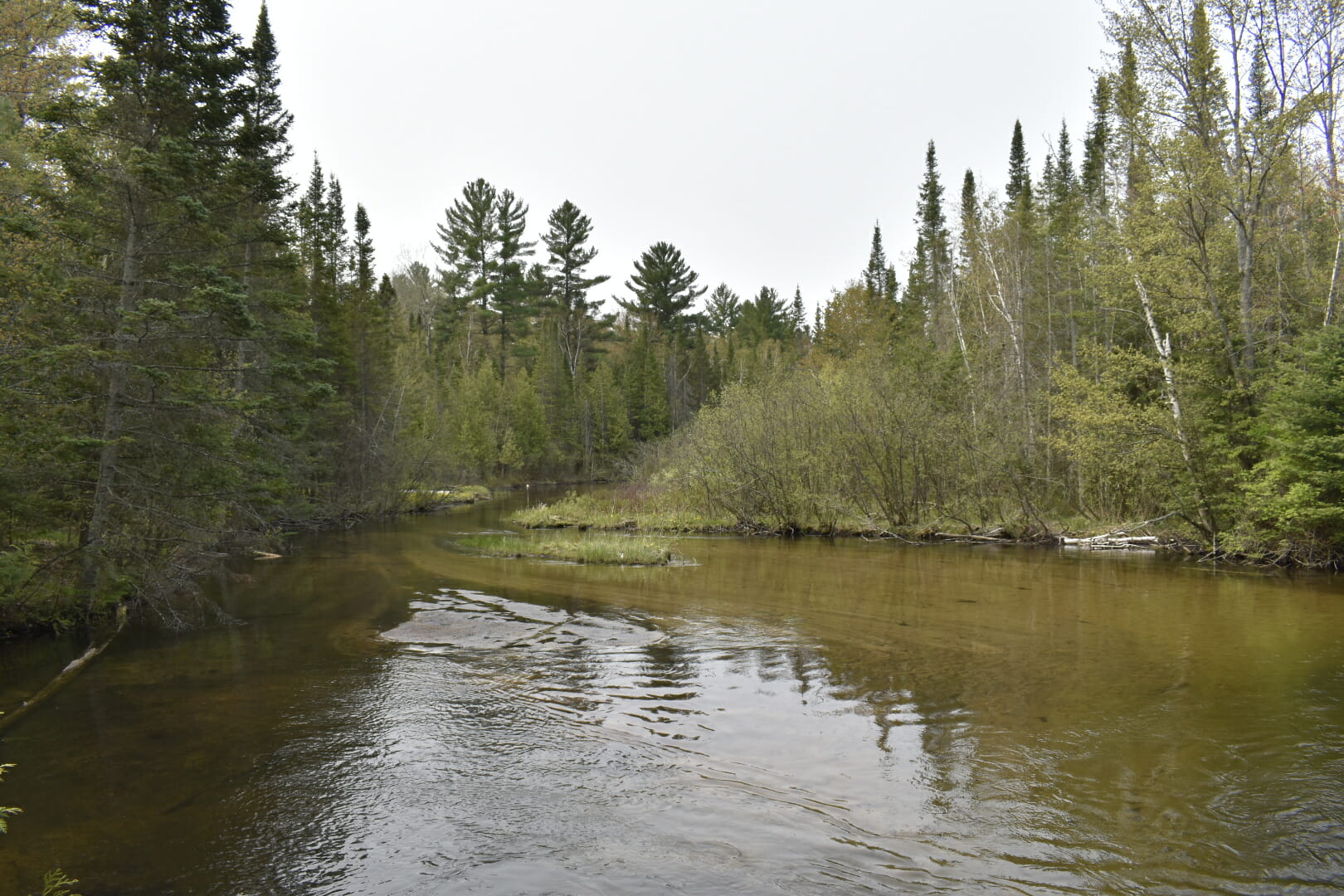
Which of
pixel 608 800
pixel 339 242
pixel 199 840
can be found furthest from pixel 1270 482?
pixel 339 242

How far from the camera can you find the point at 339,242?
34.7 m

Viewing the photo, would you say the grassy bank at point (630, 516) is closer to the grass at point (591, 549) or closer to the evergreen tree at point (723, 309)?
the grass at point (591, 549)

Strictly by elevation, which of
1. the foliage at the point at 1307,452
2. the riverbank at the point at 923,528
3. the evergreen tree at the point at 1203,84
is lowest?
the riverbank at the point at 923,528

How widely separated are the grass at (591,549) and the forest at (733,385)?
544 centimetres

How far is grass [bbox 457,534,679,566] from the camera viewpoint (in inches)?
733

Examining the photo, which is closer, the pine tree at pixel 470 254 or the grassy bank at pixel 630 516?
the grassy bank at pixel 630 516

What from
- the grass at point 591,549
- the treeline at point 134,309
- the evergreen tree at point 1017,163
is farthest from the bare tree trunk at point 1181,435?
the evergreen tree at point 1017,163

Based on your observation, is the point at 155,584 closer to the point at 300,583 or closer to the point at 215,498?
the point at 215,498

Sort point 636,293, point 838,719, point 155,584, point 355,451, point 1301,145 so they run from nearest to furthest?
point 838,719, point 155,584, point 1301,145, point 355,451, point 636,293

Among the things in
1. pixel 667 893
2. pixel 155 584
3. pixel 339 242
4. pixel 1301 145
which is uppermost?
pixel 339 242

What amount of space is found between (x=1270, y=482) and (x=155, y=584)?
20.6 metres

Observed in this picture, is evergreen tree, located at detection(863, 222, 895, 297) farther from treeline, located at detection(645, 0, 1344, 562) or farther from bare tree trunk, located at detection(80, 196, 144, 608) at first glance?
bare tree trunk, located at detection(80, 196, 144, 608)

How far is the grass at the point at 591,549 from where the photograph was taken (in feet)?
61.1

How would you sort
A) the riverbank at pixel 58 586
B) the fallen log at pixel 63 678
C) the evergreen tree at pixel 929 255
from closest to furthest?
the fallen log at pixel 63 678 → the riverbank at pixel 58 586 → the evergreen tree at pixel 929 255
